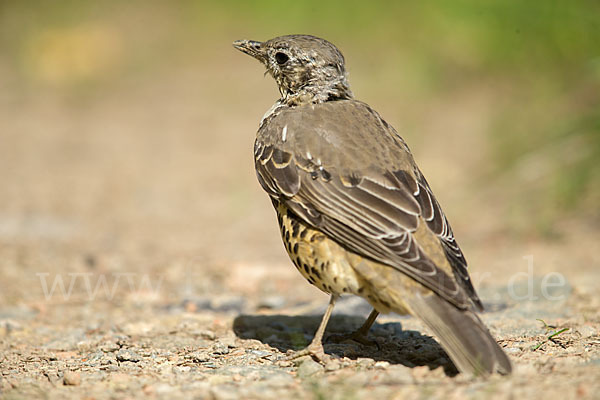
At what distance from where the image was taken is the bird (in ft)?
13.0

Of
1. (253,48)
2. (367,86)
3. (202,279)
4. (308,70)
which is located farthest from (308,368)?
(367,86)

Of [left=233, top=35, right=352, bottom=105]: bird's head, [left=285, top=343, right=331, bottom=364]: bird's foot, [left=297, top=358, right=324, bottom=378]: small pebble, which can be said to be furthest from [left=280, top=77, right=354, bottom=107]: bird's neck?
[left=297, top=358, right=324, bottom=378]: small pebble

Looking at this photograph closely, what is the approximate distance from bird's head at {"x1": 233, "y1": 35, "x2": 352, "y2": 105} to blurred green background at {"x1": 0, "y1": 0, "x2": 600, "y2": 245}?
3293 millimetres

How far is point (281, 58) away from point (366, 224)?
1992 mm

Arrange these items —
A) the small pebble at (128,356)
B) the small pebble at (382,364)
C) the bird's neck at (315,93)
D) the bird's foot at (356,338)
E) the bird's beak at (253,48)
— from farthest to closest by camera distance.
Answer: the bird's beak at (253,48), the bird's neck at (315,93), the bird's foot at (356,338), the small pebble at (128,356), the small pebble at (382,364)

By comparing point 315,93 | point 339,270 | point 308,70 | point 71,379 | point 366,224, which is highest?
point 308,70

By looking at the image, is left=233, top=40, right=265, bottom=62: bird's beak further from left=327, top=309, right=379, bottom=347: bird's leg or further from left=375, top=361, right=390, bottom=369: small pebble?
left=375, top=361, right=390, bottom=369: small pebble

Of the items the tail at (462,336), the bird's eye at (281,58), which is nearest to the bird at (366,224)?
the tail at (462,336)

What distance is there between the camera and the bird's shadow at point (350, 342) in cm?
450

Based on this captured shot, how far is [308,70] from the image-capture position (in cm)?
564

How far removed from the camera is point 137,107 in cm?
1368

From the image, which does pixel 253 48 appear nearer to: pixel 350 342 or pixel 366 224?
pixel 366 224

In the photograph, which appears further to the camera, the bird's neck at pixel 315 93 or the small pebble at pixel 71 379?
the bird's neck at pixel 315 93

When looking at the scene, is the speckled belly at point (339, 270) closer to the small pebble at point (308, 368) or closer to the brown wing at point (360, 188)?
the brown wing at point (360, 188)
